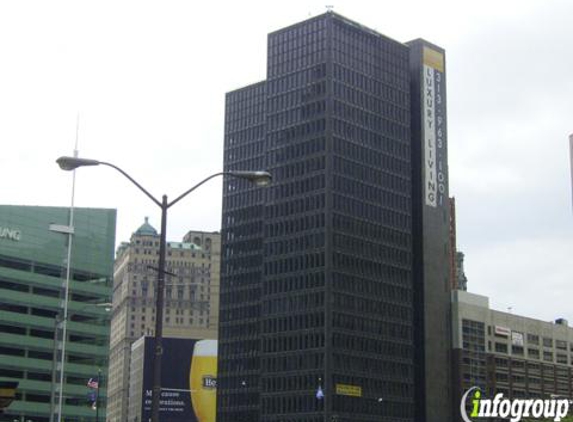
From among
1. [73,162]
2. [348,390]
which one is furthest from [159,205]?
[348,390]

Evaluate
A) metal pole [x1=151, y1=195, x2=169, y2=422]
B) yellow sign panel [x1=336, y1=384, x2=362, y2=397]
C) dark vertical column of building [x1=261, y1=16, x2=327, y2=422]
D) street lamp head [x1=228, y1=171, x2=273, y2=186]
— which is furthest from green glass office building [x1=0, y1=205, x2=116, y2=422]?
street lamp head [x1=228, y1=171, x2=273, y2=186]

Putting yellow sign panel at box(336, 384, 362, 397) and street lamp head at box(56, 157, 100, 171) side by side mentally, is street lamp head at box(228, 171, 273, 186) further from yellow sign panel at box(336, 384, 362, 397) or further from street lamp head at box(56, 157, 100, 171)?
yellow sign panel at box(336, 384, 362, 397)

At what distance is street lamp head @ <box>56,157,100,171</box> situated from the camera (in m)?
28.4

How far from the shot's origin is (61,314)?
177 metres

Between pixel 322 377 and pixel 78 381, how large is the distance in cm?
4151

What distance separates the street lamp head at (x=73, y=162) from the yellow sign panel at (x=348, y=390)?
162492 mm

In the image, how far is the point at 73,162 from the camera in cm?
2855

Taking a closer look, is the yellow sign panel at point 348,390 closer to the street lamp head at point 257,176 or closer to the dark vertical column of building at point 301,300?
the dark vertical column of building at point 301,300

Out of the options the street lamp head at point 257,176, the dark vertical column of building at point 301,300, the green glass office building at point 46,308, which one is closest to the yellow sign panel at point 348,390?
the dark vertical column of building at point 301,300

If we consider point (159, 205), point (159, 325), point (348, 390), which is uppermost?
point (348, 390)

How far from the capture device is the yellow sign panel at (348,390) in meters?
188

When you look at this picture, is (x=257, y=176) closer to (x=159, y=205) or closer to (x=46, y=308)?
(x=159, y=205)

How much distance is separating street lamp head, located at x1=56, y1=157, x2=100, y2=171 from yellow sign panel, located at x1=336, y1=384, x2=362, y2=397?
162m

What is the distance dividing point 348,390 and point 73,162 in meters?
165
